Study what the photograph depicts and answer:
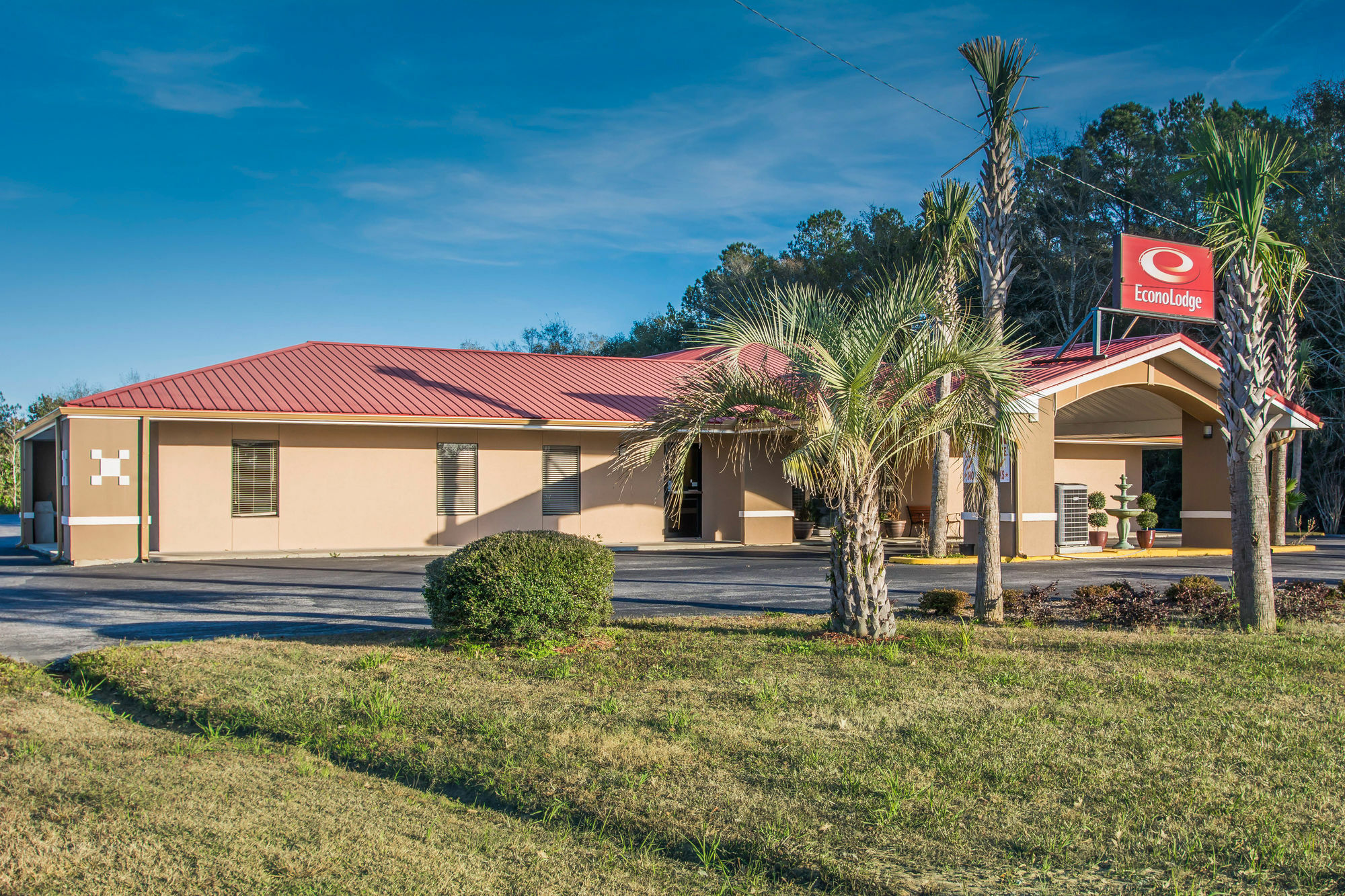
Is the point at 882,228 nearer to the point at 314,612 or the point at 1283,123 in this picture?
the point at 1283,123

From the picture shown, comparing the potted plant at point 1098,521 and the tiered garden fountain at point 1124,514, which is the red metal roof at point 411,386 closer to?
the potted plant at point 1098,521

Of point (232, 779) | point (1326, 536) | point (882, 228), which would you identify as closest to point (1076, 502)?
point (1326, 536)

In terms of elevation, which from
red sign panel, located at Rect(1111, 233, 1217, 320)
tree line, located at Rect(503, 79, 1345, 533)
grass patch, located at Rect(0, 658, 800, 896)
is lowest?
grass patch, located at Rect(0, 658, 800, 896)

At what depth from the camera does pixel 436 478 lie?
20.7 metres

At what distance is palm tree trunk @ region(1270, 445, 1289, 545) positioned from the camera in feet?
71.1

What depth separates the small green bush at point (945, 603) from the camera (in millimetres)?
11141

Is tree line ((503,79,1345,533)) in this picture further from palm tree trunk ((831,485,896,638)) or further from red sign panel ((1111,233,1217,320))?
palm tree trunk ((831,485,896,638))

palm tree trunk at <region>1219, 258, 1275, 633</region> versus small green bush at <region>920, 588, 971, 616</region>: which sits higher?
palm tree trunk at <region>1219, 258, 1275, 633</region>

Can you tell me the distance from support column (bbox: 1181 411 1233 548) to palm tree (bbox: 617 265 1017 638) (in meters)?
14.9

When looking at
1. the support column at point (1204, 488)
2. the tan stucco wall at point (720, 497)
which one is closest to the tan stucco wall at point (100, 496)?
the tan stucco wall at point (720, 497)

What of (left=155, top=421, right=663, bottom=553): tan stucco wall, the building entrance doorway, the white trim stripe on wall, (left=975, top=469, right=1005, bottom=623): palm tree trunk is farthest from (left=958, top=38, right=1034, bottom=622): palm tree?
the white trim stripe on wall

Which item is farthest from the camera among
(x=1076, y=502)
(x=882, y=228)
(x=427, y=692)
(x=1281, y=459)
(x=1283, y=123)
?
(x=882, y=228)

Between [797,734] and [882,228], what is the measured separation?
117 feet

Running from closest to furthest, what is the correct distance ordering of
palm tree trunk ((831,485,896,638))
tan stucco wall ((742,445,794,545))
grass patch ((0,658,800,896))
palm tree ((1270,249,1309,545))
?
grass patch ((0,658,800,896)), palm tree trunk ((831,485,896,638)), palm tree ((1270,249,1309,545)), tan stucco wall ((742,445,794,545))
